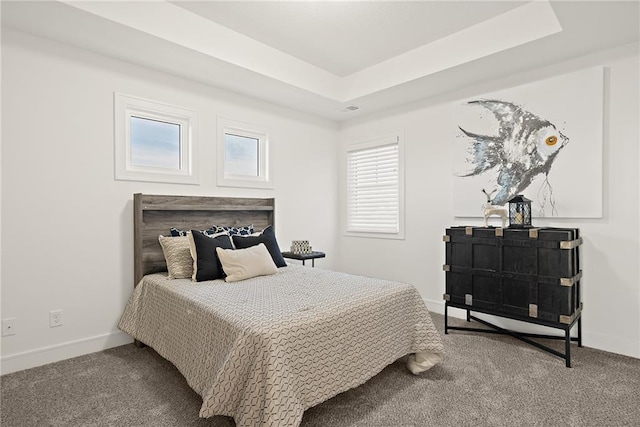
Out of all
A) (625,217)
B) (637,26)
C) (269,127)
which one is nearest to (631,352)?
(625,217)

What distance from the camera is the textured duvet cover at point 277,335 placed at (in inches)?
64.2

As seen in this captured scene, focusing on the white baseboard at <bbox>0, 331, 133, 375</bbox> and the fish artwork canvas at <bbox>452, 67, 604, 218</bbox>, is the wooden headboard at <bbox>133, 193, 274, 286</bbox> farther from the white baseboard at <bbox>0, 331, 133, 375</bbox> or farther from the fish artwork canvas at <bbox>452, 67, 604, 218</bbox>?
the fish artwork canvas at <bbox>452, 67, 604, 218</bbox>

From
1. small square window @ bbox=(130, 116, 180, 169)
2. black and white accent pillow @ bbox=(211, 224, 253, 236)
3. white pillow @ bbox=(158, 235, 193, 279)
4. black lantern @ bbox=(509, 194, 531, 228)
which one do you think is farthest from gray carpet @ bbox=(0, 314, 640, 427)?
small square window @ bbox=(130, 116, 180, 169)

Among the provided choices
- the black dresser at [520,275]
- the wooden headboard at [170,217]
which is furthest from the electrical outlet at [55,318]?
the black dresser at [520,275]

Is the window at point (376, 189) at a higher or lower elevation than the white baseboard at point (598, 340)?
higher

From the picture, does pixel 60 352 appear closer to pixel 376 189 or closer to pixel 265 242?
pixel 265 242

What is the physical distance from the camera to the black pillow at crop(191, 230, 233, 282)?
2.78 metres

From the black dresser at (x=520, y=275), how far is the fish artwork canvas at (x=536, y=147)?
0.40 metres

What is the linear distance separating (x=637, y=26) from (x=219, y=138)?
11.8 ft

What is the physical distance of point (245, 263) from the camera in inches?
Result: 111

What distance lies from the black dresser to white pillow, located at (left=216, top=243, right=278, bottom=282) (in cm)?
169

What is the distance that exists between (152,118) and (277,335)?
256 cm

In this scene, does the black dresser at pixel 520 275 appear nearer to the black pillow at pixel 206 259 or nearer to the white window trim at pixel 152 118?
the black pillow at pixel 206 259

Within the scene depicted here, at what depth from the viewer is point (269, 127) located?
4.17m
